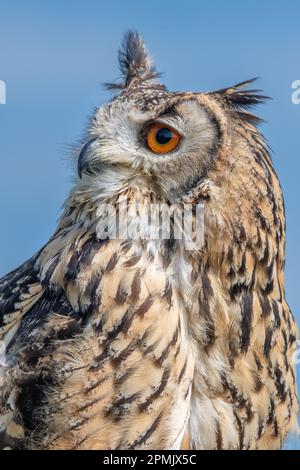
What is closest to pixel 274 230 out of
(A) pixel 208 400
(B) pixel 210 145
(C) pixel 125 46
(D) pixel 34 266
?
(B) pixel 210 145

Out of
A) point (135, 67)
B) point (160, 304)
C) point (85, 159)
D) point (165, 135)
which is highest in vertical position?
point (135, 67)

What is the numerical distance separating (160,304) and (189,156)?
22.3 inches

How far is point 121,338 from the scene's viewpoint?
368cm

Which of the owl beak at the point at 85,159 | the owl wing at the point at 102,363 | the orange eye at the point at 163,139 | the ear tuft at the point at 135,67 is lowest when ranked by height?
the owl wing at the point at 102,363

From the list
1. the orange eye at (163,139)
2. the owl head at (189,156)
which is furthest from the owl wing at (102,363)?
the orange eye at (163,139)

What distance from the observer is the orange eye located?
12.6 ft

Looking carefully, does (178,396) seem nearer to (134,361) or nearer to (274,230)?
(134,361)

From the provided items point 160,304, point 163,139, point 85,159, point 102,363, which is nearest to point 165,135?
point 163,139

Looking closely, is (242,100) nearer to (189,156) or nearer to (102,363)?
(189,156)

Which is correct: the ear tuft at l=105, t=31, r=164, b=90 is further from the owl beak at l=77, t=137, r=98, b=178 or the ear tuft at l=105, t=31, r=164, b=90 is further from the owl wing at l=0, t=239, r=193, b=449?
the owl wing at l=0, t=239, r=193, b=449

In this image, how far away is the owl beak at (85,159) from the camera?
3949 mm

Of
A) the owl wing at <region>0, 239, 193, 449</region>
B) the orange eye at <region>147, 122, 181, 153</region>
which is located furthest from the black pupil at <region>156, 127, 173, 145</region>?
the owl wing at <region>0, 239, 193, 449</region>

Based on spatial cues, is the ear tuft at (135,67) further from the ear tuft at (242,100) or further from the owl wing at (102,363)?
the owl wing at (102,363)

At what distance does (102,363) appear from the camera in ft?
12.0
